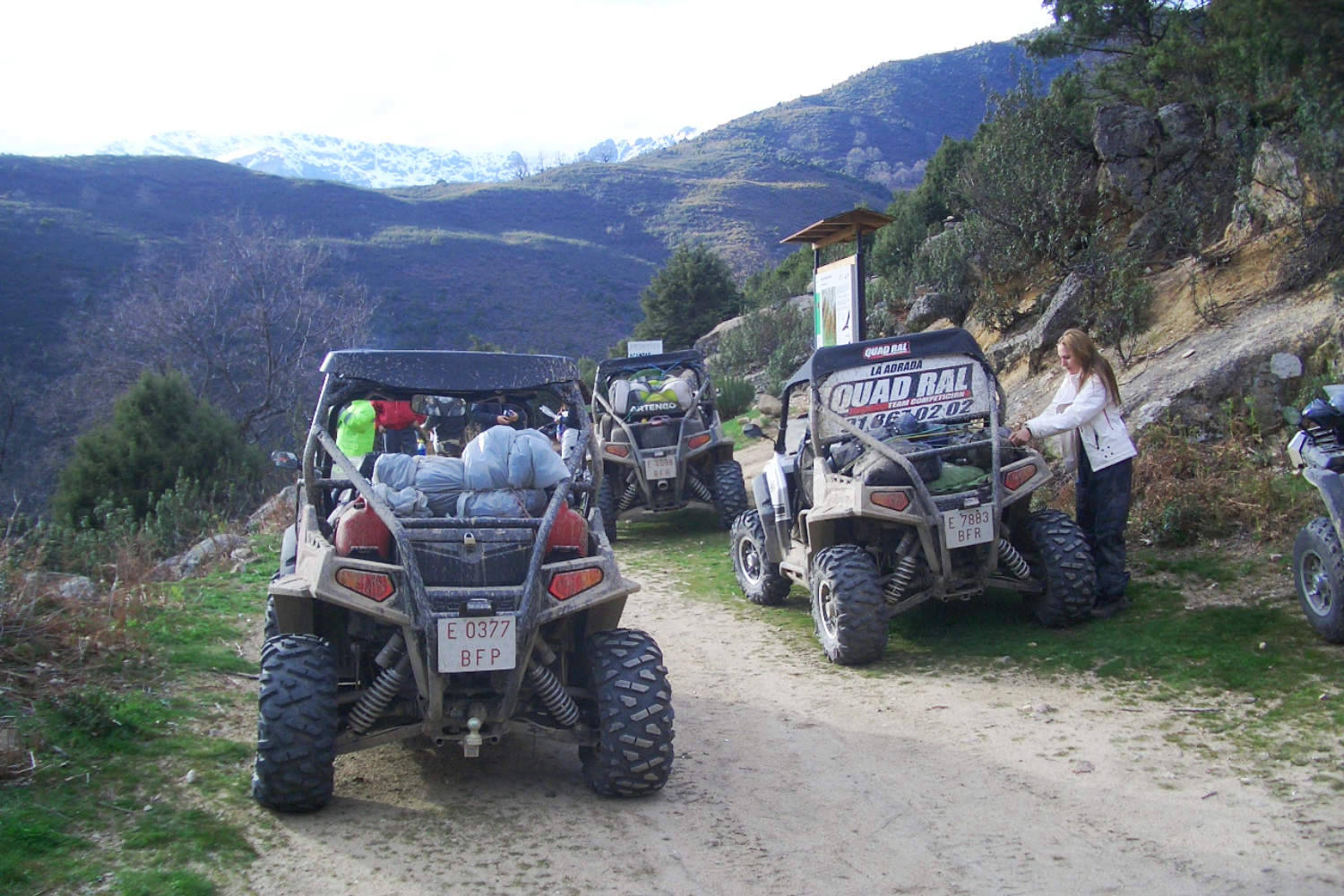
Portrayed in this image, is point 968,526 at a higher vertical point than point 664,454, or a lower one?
lower

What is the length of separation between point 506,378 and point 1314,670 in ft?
14.9

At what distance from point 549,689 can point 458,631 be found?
0.55 meters

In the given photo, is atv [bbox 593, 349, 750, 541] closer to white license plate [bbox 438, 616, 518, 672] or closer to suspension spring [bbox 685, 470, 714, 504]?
suspension spring [bbox 685, 470, 714, 504]

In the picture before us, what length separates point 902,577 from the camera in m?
7.04

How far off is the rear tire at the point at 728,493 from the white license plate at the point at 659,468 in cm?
57

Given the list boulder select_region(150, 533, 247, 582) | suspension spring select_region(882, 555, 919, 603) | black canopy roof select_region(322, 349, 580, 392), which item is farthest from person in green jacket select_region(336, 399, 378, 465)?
boulder select_region(150, 533, 247, 582)

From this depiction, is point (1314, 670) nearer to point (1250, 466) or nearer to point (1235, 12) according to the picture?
point (1250, 466)

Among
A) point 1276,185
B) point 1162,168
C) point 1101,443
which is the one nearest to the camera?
point 1101,443

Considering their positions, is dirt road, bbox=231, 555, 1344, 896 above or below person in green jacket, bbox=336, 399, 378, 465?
below

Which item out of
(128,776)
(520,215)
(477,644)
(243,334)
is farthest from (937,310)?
(520,215)

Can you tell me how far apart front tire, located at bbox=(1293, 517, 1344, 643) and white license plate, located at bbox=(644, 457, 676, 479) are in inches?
275

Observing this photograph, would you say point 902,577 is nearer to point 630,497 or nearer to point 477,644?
point 477,644

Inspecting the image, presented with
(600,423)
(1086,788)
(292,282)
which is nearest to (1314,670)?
(1086,788)

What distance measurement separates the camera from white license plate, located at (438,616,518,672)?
173 inches
